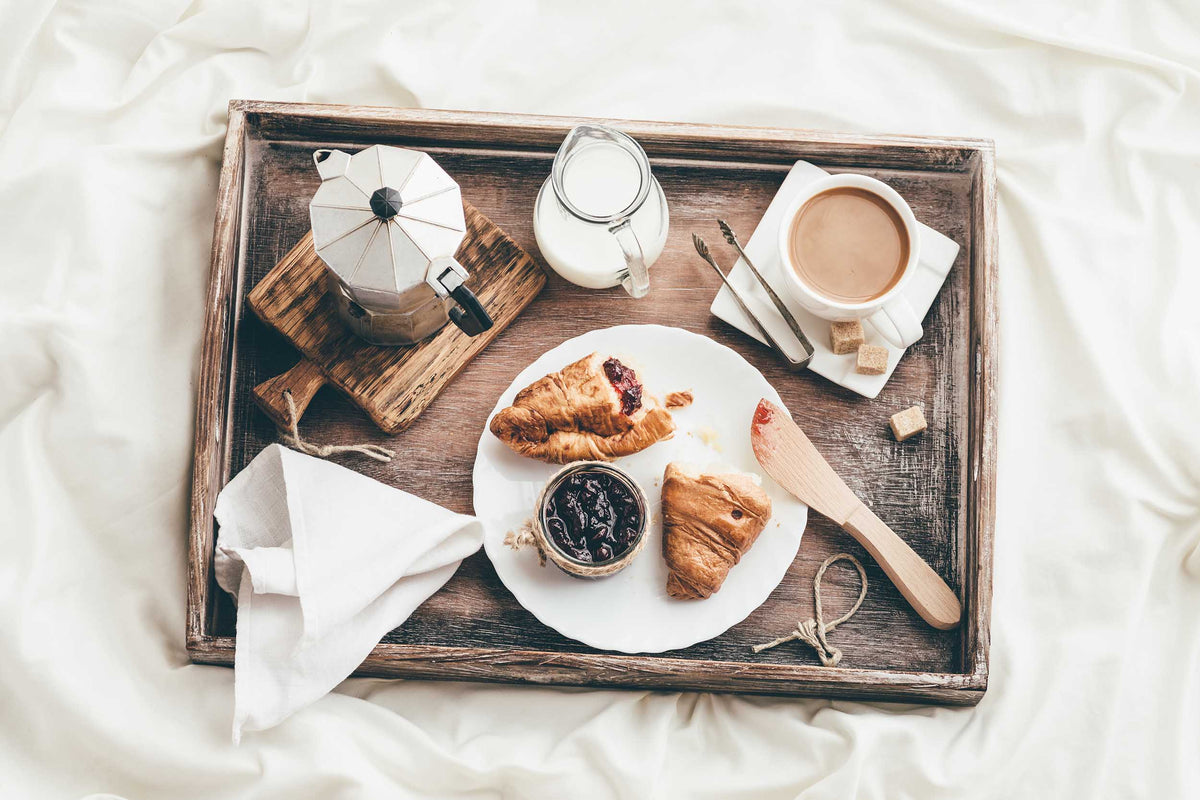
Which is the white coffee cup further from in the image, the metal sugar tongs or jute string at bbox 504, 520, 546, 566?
jute string at bbox 504, 520, 546, 566

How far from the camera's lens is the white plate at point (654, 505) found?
6.30 feet

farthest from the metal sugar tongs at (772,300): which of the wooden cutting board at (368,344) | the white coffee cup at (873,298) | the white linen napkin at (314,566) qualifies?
the white linen napkin at (314,566)

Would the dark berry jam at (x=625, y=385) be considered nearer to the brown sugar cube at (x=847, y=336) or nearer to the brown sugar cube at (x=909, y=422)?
the brown sugar cube at (x=847, y=336)

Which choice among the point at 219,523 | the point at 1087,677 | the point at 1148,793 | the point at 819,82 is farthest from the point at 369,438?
the point at 1148,793

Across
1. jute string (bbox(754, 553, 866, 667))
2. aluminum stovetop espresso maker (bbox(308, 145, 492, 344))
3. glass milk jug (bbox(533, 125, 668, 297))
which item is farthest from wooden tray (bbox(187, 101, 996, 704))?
aluminum stovetop espresso maker (bbox(308, 145, 492, 344))

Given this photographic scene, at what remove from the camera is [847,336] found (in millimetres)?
2010

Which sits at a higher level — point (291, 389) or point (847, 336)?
point (847, 336)

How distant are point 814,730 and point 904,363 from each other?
797mm

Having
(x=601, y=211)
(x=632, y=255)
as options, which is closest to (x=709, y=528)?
(x=632, y=255)

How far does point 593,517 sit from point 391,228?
0.66 m

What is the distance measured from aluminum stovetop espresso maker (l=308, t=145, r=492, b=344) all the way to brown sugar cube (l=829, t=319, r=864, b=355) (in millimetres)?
739

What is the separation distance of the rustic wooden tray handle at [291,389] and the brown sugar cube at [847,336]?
107cm

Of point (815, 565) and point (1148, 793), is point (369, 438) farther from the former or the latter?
point (1148, 793)

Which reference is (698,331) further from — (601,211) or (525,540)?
(525,540)
